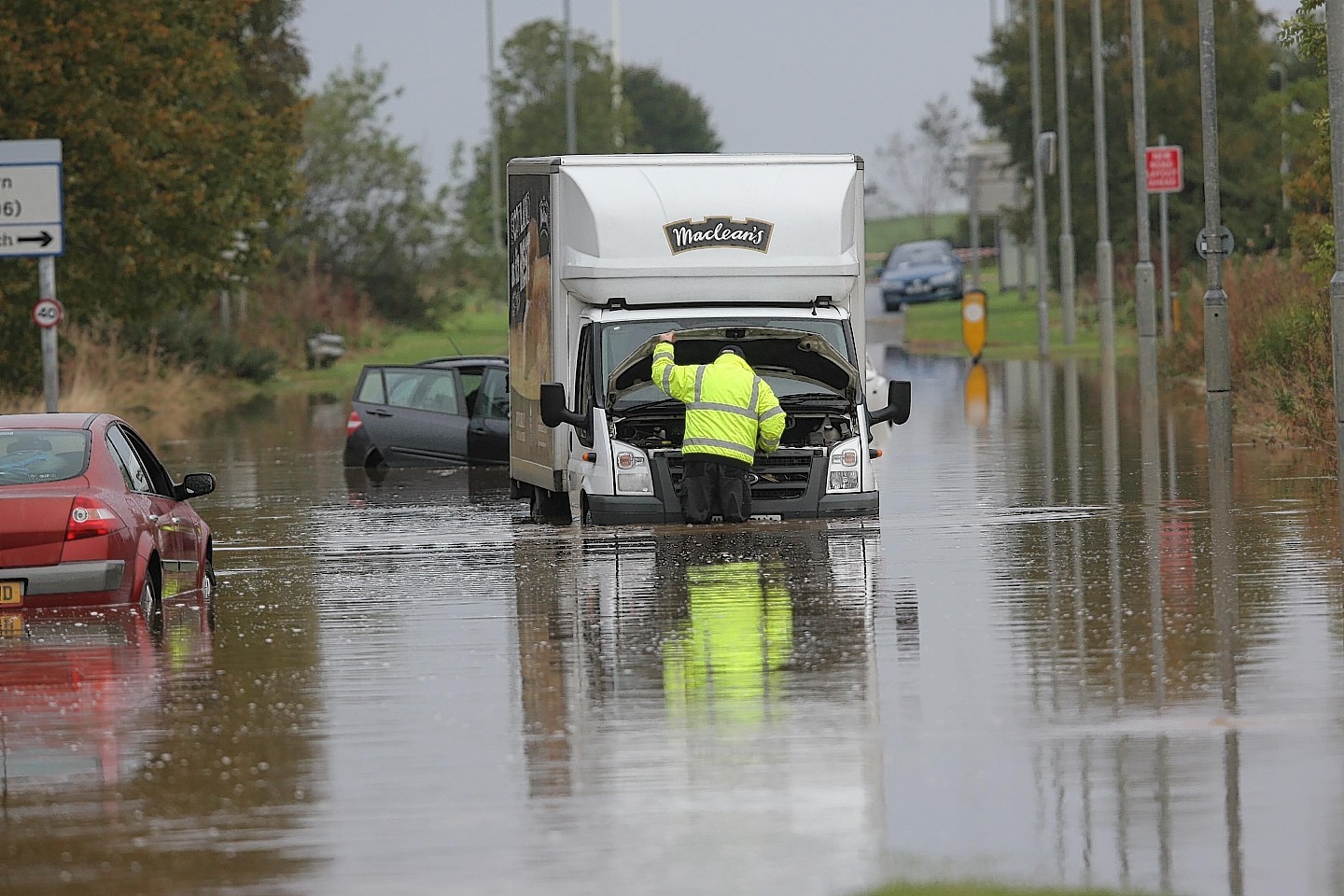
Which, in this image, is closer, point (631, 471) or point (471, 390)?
point (631, 471)

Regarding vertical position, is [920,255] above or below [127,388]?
above

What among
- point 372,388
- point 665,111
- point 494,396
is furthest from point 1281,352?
point 665,111

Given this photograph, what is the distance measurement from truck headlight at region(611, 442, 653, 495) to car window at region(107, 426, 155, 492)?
164 inches

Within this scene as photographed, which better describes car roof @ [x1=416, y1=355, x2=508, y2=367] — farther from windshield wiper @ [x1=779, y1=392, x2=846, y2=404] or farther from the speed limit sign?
windshield wiper @ [x1=779, y1=392, x2=846, y2=404]

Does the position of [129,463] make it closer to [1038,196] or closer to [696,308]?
[696,308]

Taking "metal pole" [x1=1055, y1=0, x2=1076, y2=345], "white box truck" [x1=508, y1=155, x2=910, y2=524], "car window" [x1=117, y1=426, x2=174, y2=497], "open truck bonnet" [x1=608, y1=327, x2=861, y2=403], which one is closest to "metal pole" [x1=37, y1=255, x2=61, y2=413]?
"white box truck" [x1=508, y1=155, x2=910, y2=524]

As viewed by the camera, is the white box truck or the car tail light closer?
the car tail light

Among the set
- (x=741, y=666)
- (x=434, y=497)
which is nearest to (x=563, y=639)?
(x=741, y=666)

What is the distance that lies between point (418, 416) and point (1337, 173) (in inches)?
574

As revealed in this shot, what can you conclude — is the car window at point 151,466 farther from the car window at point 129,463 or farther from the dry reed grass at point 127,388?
the dry reed grass at point 127,388

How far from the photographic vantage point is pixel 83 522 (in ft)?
42.1

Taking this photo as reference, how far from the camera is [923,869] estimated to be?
7.12 m

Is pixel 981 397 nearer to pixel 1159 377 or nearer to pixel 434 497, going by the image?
pixel 1159 377

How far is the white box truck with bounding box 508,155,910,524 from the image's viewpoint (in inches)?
698
